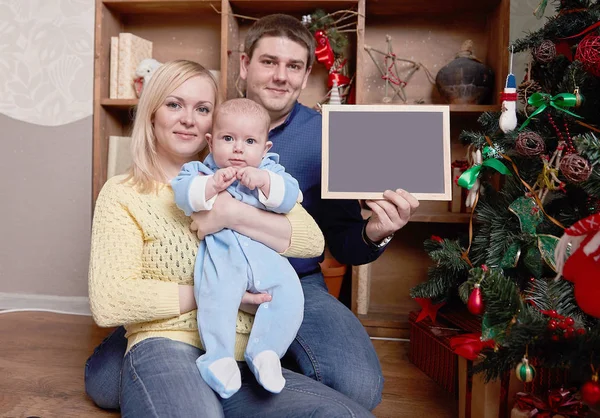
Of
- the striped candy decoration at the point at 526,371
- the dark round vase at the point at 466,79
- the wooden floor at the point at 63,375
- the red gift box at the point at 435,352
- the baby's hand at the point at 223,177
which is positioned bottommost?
the wooden floor at the point at 63,375

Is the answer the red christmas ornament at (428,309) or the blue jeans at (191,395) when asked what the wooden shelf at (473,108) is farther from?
the blue jeans at (191,395)

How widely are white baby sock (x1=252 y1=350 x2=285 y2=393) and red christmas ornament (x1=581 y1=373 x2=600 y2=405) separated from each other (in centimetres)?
62

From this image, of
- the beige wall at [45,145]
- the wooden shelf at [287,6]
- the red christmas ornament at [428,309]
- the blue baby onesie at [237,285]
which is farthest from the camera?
the beige wall at [45,145]

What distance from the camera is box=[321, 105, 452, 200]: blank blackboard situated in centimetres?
148

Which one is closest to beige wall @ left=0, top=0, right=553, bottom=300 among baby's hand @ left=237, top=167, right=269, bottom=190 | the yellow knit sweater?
the yellow knit sweater

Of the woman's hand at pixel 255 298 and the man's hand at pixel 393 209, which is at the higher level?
the man's hand at pixel 393 209

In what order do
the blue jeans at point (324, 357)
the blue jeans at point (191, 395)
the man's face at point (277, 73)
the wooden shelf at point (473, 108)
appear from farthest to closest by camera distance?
the wooden shelf at point (473, 108) < the man's face at point (277, 73) < the blue jeans at point (324, 357) < the blue jeans at point (191, 395)

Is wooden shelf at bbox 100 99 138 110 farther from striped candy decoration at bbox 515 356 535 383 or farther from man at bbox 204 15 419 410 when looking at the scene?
striped candy decoration at bbox 515 356 535 383

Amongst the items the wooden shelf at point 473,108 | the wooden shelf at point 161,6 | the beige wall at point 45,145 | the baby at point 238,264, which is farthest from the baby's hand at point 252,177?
the beige wall at point 45,145

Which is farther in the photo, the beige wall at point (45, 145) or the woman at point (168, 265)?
the beige wall at point (45, 145)

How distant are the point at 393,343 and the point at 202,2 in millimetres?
1754

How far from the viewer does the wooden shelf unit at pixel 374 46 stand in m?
2.44

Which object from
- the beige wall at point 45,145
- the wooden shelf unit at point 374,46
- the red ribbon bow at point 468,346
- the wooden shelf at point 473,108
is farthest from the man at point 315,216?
the beige wall at point 45,145

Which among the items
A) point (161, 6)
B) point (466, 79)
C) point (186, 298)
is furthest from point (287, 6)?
point (186, 298)
